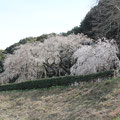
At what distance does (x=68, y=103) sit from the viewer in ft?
44.7

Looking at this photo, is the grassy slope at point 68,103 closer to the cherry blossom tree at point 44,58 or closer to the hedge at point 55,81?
the hedge at point 55,81

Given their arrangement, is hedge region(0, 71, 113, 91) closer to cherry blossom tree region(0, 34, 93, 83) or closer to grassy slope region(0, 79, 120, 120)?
grassy slope region(0, 79, 120, 120)

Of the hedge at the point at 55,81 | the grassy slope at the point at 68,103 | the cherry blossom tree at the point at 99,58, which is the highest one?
the cherry blossom tree at the point at 99,58

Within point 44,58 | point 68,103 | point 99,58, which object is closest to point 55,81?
point 99,58

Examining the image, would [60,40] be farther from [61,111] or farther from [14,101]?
[61,111]

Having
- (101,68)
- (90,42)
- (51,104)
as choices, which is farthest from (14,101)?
(90,42)

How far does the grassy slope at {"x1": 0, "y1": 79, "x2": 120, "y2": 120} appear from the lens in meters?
10.2

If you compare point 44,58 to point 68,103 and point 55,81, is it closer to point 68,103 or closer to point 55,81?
point 55,81

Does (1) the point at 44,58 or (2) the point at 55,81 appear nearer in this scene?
(2) the point at 55,81

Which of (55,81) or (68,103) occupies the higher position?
(55,81)

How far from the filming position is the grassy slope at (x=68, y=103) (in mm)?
10242

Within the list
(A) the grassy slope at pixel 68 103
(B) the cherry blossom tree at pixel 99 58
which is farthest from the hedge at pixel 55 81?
(B) the cherry blossom tree at pixel 99 58

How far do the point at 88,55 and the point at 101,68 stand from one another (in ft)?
5.69

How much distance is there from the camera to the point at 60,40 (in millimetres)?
25406
